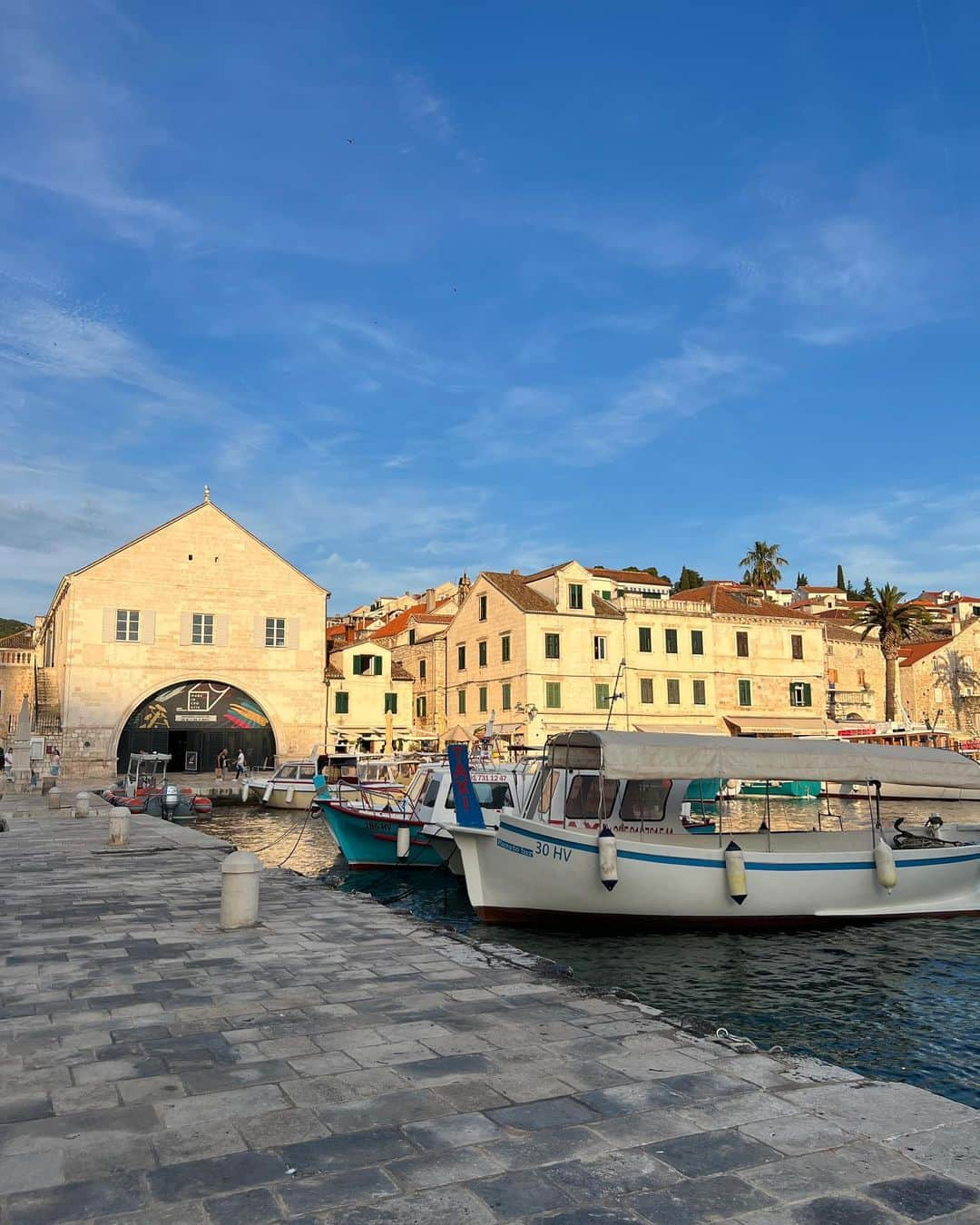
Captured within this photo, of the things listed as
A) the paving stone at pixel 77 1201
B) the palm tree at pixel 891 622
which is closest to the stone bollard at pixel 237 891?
the paving stone at pixel 77 1201

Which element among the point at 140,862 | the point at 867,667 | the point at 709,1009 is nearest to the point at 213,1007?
the point at 709,1009

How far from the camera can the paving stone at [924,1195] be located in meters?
4.33

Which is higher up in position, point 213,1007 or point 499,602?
point 499,602

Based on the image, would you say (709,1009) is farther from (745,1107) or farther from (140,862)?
(140,862)

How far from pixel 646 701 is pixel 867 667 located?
23692 mm

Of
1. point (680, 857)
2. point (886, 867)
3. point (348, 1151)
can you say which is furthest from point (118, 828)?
point (348, 1151)

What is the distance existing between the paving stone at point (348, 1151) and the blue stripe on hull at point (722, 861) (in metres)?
10.1

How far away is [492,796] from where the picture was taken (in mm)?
23375

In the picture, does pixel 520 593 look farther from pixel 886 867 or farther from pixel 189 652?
pixel 886 867

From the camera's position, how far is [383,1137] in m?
5.18

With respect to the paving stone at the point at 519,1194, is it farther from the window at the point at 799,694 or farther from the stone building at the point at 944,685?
the stone building at the point at 944,685

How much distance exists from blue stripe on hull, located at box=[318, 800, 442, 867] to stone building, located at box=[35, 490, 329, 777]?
81.7ft

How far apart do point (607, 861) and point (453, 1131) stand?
9784 mm

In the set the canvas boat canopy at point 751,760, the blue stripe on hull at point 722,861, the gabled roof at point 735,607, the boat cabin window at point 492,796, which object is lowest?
the blue stripe on hull at point 722,861
